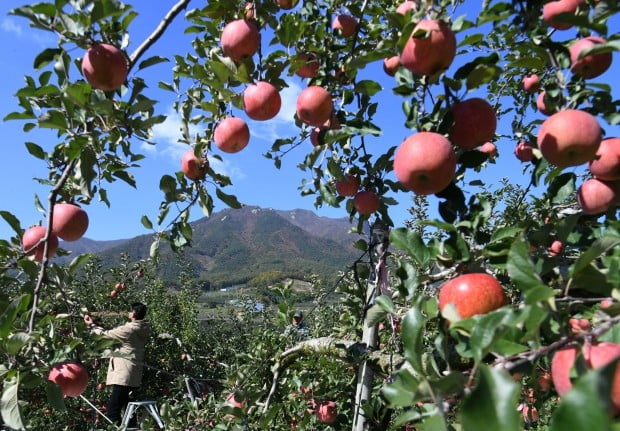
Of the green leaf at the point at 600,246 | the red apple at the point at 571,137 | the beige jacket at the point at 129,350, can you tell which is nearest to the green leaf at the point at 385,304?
the green leaf at the point at 600,246

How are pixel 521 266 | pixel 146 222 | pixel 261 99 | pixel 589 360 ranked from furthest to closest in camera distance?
pixel 146 222, pixel 261 99, pixel 521 266, pixel 589 360

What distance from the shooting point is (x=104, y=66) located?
1.33 metres

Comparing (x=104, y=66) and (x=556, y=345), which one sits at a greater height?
(x=104, y=66)

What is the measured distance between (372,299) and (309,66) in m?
→ 0.98

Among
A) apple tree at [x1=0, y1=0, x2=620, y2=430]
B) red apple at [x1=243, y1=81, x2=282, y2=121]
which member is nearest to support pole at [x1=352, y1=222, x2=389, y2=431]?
apple tree at [x1=0, y1=0, x2=620, y2=430]

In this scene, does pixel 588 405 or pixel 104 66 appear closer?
pixel 588 405

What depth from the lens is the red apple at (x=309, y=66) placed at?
5.43ft

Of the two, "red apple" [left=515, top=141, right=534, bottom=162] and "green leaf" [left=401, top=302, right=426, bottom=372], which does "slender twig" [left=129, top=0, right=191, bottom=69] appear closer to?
"green leaf" [left=401, top=302, right=426, bottom=372]

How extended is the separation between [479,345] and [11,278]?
1571 millimetres

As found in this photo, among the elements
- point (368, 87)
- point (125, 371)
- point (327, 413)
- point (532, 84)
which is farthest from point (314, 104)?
point (125, 371)

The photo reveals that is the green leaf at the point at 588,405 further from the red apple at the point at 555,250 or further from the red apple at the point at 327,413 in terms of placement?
the red apple at the point at 327,413

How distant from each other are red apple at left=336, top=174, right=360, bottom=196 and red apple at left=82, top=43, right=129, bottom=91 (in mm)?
918

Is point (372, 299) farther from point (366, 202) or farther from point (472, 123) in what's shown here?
point (472, 123)

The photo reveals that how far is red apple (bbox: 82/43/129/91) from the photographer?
132 centimetres
